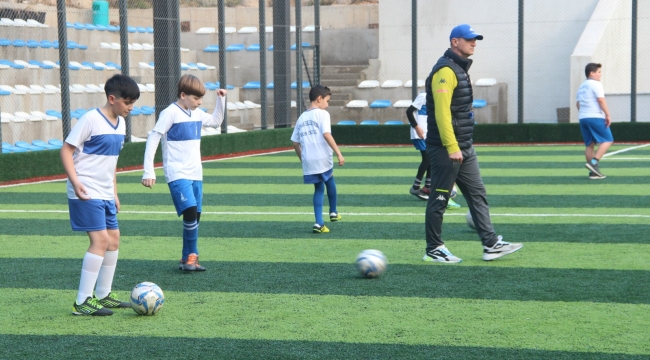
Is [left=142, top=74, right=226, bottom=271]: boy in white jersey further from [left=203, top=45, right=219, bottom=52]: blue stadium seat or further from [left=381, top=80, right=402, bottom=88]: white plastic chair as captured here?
[left=203, top=45, right=219, bottom=52]: blue stadium seat

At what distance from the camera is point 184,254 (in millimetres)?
7723

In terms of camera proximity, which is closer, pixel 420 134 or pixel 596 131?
pixel 420 134

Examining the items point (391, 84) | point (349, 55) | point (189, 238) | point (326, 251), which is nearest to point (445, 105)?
point (326, 251)

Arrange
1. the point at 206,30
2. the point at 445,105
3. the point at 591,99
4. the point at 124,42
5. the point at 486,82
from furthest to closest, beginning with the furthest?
the point at 206,30 → the point at 486,82 → the point at 124,42 → the point at 591,99 → the point at 445,105

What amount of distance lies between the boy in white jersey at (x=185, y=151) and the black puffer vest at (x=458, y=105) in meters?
1.78

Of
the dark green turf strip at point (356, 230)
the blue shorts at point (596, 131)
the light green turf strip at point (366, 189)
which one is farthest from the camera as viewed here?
the blue shorts at point (596, 131)

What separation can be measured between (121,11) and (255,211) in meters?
7.89

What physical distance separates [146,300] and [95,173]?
918mm

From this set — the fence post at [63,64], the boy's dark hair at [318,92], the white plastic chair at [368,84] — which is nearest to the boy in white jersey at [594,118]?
the boy's dark hair at [318,92]

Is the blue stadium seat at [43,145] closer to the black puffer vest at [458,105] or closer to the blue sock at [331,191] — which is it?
the blue sock at [331,191]

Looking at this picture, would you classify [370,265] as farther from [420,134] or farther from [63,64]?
[63,64]

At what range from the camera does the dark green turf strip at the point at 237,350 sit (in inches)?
200

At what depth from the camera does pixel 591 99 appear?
14.5 meters

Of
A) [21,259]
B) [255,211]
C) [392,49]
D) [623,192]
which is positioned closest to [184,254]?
[21,259]
